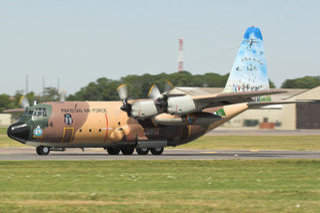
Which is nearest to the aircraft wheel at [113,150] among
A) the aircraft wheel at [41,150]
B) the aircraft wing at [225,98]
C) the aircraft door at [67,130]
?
the aircraft door at [67,130]

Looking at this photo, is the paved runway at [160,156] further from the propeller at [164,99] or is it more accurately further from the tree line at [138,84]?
the tree line at [138,84]

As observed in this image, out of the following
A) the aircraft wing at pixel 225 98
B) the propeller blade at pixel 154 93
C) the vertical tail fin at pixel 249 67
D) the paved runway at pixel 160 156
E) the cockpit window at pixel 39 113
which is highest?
the vertical tail fin at pixel 249 67

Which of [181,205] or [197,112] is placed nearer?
[181,205]

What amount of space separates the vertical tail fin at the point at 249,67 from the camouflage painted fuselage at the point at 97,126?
3.32 meters

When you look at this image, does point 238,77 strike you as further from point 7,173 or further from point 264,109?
point 264,109

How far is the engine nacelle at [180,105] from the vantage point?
119ft

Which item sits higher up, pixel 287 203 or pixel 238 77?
pixel 238 77

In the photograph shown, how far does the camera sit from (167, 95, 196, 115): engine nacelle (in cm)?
3628

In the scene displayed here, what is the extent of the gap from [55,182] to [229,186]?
6365 mm

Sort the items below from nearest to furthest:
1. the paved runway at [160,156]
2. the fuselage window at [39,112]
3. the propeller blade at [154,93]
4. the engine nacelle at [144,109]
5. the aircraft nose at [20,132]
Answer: the paved runway at [160,156], the aircraft nose at [20,132], the fuselage window at [39,112], the engine nacelle at [144,109], the propeller blade at [154,93]

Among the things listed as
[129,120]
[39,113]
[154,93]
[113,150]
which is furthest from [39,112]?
[154,93]

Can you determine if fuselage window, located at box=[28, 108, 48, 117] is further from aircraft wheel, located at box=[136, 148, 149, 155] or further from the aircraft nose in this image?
aircraft wheel, located at box=[136, 148, 149, 155]

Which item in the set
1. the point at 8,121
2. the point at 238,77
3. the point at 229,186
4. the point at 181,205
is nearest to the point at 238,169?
the point at 229,186

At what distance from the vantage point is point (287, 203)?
15828 millimetres
